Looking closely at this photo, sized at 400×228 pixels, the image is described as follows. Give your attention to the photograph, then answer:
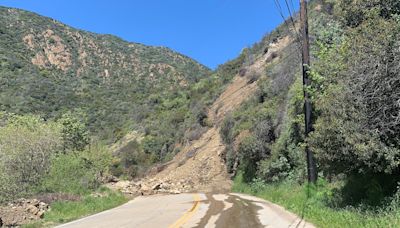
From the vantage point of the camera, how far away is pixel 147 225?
1223cm

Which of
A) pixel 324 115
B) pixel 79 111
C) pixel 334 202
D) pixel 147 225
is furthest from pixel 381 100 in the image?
pixel 79 111

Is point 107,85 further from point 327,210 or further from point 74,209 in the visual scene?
point 327,210

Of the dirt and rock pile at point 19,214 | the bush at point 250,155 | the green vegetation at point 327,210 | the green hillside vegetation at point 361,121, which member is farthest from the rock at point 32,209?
the bush at point 250,155

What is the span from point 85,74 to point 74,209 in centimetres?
8109

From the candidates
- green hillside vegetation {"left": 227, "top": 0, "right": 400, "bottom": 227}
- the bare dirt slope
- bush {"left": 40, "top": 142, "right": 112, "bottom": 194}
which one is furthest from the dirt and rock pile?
the bare dirt slope

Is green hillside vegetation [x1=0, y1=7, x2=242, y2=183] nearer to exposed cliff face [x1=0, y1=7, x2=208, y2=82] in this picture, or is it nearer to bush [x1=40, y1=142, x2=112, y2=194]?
exposed cliff face [x1=0, y1=7, x2=208, y2=82]

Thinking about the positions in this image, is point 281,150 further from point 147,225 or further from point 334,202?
point 147,225

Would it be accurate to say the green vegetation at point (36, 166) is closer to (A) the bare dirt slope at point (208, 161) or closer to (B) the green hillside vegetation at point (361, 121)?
(A) the bare dirt slope at point (208, 161)

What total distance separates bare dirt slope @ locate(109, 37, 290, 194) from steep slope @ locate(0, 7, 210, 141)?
66.0ft

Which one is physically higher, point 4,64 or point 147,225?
point 4,64

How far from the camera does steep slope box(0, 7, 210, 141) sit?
75125 millimetres

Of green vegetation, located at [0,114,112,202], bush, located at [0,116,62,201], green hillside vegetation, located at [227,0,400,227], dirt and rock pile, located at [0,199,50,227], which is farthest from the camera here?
green vegetation, located at [0,114,112,202]

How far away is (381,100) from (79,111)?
226 ft

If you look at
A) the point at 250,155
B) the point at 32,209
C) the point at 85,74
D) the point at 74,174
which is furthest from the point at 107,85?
the point at 32,209
